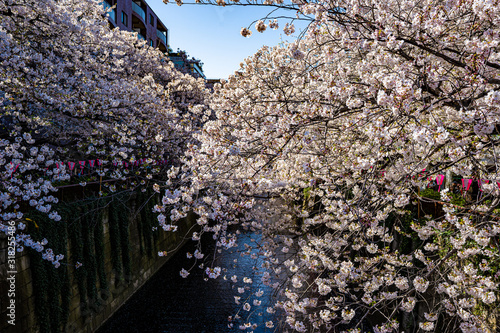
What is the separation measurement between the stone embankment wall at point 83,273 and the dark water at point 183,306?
43 cm

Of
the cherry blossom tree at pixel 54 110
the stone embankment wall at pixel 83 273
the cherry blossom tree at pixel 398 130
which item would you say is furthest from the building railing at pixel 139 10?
the cherry blossom tree at pixel 398 130

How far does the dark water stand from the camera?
361 inches

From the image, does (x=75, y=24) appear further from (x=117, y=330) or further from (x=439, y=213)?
A: (x=439, y=213)

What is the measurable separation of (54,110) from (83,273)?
14.0 feet

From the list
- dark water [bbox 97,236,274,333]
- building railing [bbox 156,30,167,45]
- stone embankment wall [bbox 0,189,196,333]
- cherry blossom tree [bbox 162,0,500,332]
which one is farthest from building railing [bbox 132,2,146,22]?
cherry blossom tree [bbox 162,0,500,332]

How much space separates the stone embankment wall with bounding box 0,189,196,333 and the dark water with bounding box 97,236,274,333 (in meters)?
0.43

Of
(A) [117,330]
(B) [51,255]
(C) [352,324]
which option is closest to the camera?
(B) [51,255]

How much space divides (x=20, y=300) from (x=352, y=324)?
8.79 m

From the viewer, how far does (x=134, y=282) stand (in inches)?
433

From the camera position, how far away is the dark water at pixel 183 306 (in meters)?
9.17

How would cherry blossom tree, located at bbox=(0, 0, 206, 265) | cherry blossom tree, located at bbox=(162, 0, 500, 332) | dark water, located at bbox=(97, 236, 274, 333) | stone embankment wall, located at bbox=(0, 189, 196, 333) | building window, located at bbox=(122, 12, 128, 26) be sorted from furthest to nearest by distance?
building window, located at bbox=(122, 12, 128, 26) < dark water, located at bbox=(97, 236, 274, 333) < cherry blossom tree, located at bbox=(0, 0, 206, 265) < stone embankment wall, located at bbox=(0, 189, 196, 333) < cherry blossom tree, located at bbox=(162, 0, 500, 332)

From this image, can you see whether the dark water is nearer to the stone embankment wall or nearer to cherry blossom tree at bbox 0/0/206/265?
the stone embankment wall

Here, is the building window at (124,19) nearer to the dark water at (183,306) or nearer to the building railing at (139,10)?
the building railing at (139,10)

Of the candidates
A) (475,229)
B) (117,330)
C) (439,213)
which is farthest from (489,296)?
(117,330)
